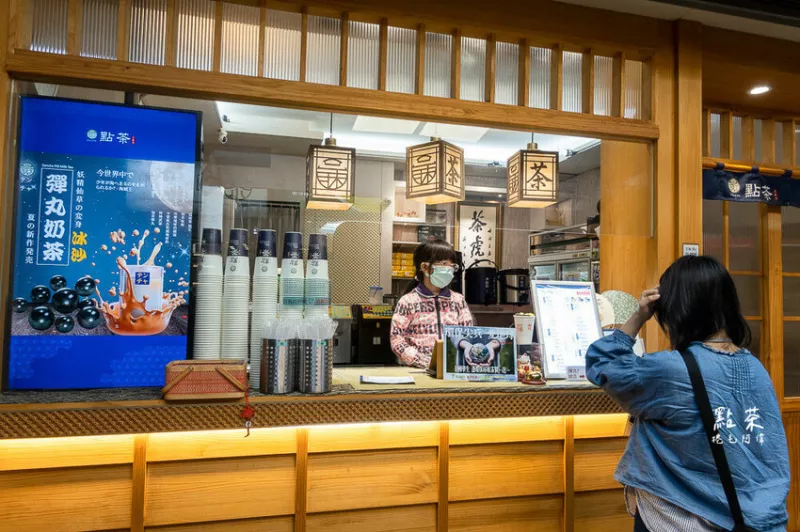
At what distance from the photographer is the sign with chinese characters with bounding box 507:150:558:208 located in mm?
2994

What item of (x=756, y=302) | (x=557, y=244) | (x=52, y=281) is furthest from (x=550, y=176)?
(x=52, y=281)

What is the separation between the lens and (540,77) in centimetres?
281

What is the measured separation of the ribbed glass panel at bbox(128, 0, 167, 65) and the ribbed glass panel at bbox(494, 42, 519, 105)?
62.2 inches

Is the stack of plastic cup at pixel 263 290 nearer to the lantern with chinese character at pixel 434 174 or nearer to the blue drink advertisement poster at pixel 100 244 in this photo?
the blue drink advertisement poster at pixel 100 244

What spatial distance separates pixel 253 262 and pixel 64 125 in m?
0.89

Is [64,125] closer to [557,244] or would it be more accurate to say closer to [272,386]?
[272,386]

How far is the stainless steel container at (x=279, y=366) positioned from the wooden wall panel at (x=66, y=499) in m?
0.54

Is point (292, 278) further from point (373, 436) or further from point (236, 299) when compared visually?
point (373, 436)

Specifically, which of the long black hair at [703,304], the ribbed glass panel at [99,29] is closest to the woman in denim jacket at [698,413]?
the long black hair at [703,304]

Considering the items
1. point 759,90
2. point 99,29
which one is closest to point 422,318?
point 99,29

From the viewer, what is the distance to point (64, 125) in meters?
2.06

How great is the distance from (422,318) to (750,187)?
2243 millimetres

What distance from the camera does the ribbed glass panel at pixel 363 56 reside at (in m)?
2.53

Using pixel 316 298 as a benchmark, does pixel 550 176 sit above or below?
above
